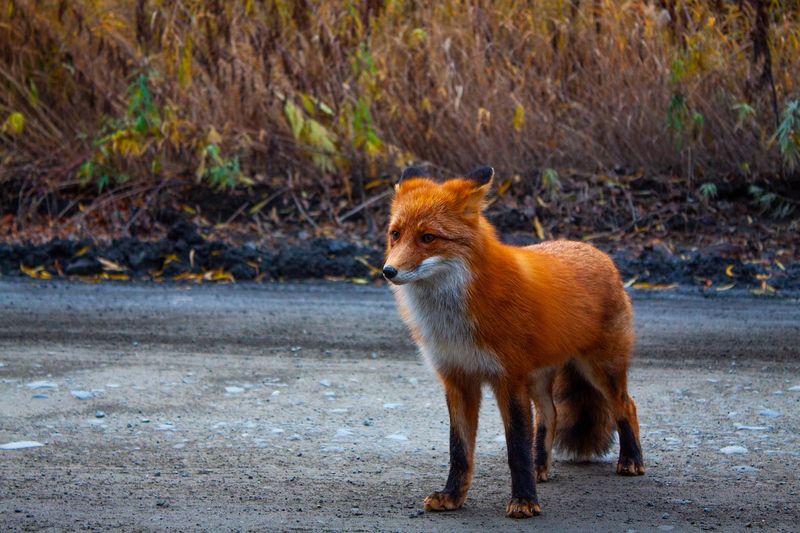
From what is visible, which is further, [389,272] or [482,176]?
[482,176]

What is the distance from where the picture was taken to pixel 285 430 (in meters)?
5.81

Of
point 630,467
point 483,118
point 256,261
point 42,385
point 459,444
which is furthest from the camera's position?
point 483,118

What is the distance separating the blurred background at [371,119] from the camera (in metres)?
11.7

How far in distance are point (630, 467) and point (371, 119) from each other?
27.1ft

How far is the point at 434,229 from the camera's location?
4461mm

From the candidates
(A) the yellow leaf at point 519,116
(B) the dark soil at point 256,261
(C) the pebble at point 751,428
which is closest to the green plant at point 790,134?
(B) the dark soil at point 256,261

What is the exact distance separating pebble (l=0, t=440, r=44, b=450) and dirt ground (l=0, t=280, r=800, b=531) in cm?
7

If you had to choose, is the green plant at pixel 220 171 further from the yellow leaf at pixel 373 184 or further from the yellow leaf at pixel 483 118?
the yellow leaf at pixel 483 118

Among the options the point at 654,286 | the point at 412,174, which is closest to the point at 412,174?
the point at 412,174

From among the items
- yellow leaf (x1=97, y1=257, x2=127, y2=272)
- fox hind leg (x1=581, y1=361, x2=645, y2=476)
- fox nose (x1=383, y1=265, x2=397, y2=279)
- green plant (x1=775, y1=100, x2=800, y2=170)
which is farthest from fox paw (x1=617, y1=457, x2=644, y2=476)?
yellow leaf (x1=97, y1=257, x2=127, y2=272)

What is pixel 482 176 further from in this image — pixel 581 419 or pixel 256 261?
pixel 256 261

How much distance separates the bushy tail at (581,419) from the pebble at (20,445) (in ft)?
8.90

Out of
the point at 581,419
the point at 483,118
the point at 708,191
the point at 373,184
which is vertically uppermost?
the point at 483,118

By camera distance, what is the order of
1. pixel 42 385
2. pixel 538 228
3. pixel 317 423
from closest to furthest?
pixel 317 423 → pixel 42 385 → pixel 538 228
